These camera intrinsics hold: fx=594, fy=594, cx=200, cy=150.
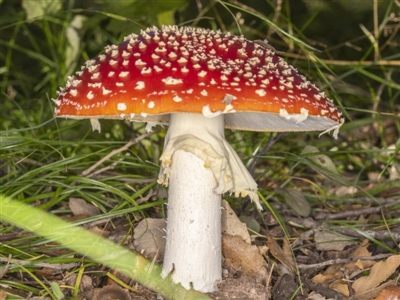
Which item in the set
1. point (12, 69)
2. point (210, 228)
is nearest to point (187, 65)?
point (210, 228)

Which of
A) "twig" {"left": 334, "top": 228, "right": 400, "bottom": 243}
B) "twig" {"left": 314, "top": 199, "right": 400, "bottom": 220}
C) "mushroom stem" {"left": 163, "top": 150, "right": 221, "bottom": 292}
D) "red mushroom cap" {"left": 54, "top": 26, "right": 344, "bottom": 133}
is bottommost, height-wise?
"twig" {"left": 314, "top": 199, "right": 400, "bottom": 220}

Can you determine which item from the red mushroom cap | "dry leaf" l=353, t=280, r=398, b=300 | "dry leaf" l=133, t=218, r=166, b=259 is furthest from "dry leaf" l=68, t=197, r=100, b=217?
"dry leaf" l=353, t=280, r=398, b=300

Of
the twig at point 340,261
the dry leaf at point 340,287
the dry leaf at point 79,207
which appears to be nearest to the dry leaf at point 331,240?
the twig at point 340,261

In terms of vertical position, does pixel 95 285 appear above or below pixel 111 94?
below

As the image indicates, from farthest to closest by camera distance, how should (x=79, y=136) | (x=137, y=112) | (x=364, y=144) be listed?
1. (x=364, y=144)
2. (x=79, y=136)
3. (x=137, y=112)

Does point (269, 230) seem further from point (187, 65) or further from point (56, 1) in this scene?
point (56, 1)

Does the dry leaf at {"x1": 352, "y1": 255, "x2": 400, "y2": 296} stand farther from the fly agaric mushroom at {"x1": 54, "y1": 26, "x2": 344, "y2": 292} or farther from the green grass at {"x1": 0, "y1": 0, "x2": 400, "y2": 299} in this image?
the fly agaric mushroom at {"x1": 54, "y1": 26, "x2": 344, "y2": 292}
